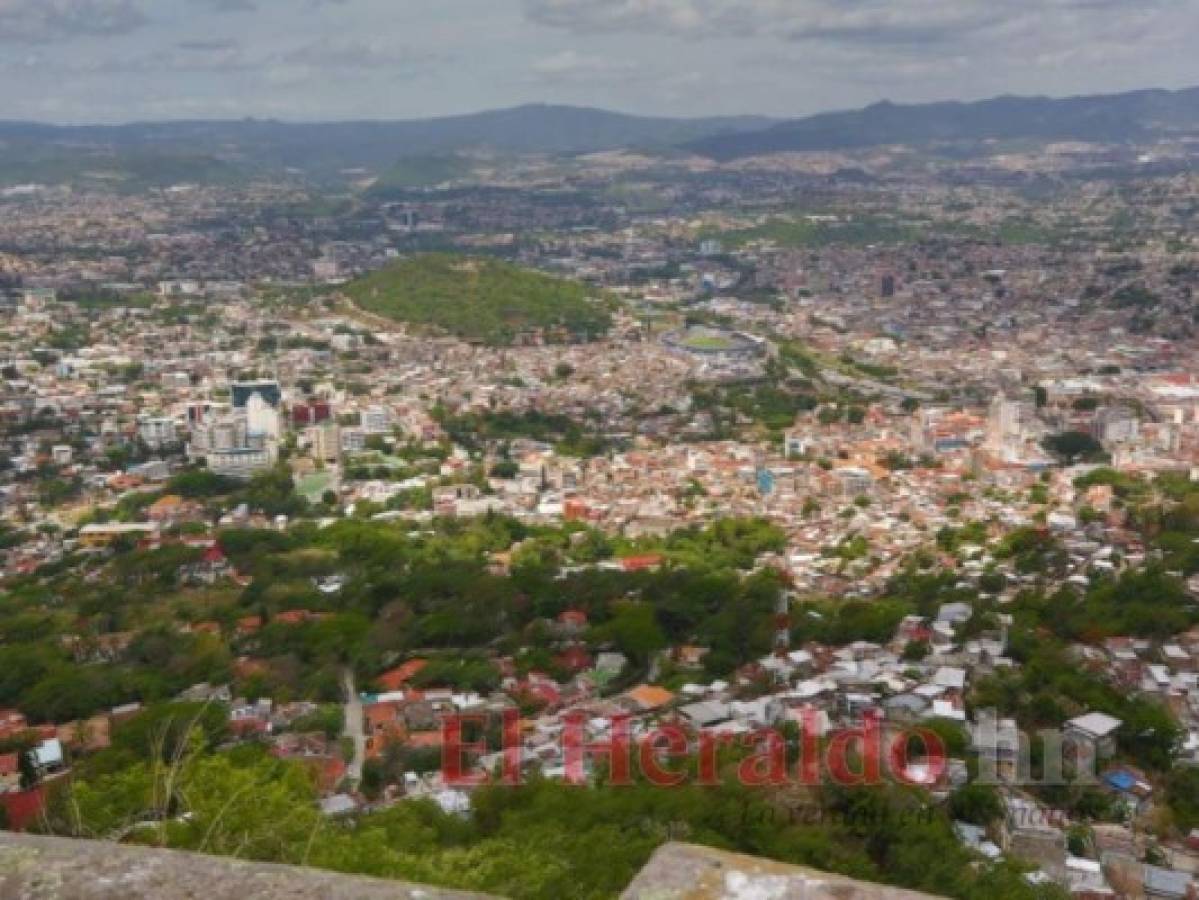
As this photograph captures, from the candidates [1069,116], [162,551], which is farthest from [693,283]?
[1069,116]

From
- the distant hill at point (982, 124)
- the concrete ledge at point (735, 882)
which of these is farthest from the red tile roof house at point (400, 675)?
the distant hill at point (982, 124)

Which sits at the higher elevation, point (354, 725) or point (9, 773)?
point (9, 773)

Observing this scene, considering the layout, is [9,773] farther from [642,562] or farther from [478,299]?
[478,299]

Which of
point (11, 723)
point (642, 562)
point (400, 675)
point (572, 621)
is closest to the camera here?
point (11, 723)

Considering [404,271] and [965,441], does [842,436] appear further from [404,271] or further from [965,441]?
[404,271]

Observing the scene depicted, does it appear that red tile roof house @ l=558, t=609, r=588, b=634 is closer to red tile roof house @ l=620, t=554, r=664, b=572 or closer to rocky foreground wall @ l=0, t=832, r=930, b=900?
red tile roof house @ l=620, t=554, r=664, b=572

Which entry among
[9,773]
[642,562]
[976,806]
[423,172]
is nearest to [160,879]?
[976,806]
